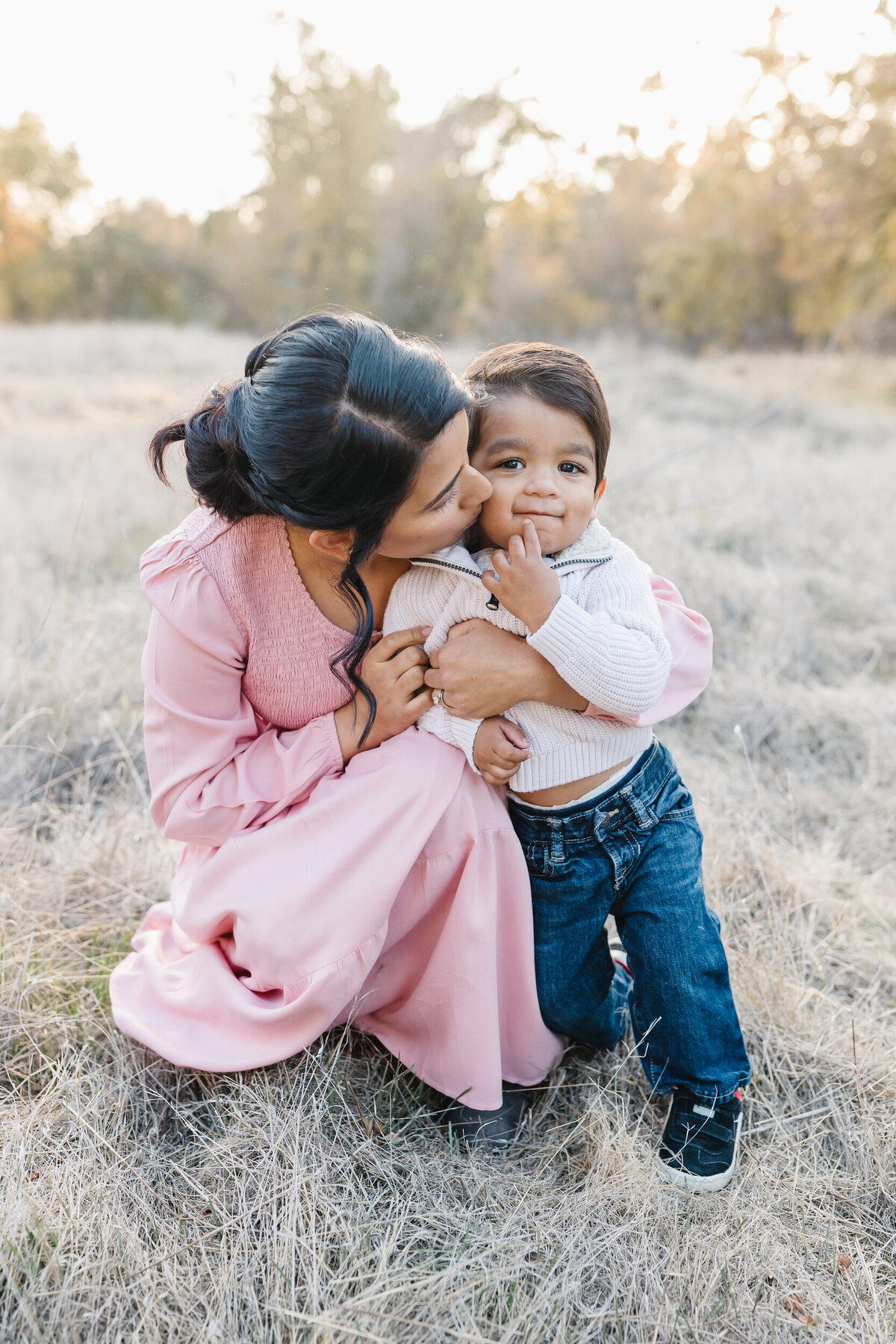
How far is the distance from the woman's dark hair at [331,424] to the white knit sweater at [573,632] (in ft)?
0.66

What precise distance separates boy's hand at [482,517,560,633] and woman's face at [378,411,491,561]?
92mm

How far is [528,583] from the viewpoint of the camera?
1353 mm

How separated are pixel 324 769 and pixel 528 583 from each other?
461 mm

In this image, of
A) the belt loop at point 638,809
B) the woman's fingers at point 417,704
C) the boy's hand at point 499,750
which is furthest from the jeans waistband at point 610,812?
the woman's fingers at point 417,704

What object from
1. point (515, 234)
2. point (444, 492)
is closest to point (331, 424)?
point (444, 492)

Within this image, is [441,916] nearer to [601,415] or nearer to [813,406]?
[601,415]

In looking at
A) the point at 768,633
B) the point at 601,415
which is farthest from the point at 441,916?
the point at 768,633

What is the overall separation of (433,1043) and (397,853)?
413 mm

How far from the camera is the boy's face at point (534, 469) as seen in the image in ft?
4.71

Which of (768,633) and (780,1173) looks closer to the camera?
(780,1173)

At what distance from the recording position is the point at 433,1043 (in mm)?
1576

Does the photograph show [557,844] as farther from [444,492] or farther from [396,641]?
[444,492]

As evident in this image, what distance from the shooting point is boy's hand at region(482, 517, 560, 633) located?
135 centimetres

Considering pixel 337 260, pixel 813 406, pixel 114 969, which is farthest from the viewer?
pixel 337 260
